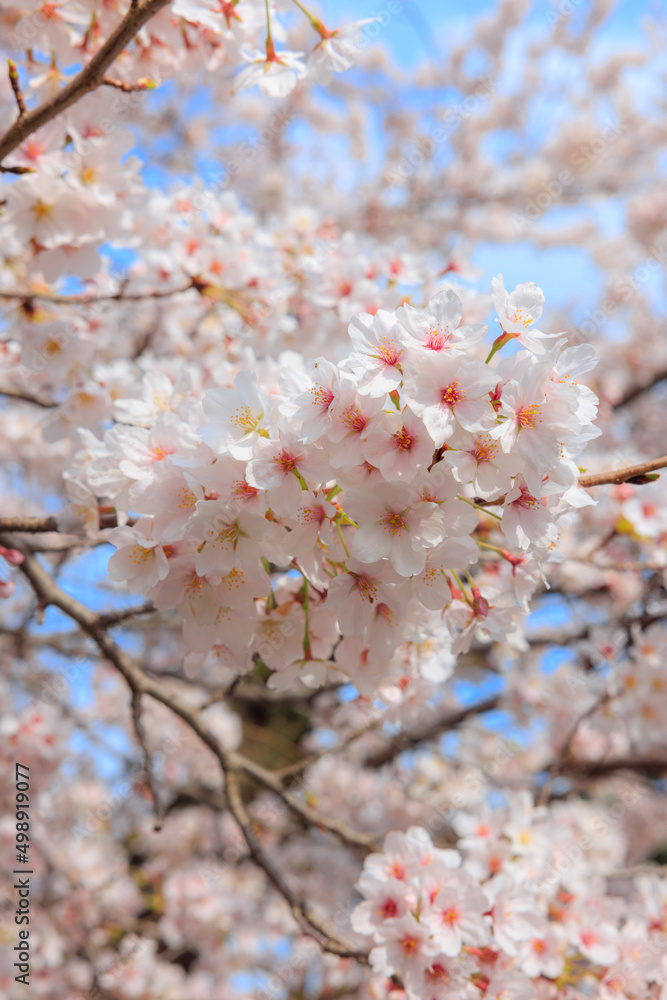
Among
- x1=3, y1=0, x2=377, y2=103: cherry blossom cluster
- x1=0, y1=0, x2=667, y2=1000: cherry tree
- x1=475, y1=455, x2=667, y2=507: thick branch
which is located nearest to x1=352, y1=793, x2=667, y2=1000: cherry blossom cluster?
x1=0, y1=0, x2=667, y2=1000: cherry tree

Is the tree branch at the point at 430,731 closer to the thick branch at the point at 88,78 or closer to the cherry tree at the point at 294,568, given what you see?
the cherry tree at the point at 294,568

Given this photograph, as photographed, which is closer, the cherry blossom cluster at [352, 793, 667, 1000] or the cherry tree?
the cherry tree

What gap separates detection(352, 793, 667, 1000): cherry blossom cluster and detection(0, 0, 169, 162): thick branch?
1.90 m

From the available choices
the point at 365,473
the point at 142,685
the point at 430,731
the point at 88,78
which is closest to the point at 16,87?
the point at 88,78

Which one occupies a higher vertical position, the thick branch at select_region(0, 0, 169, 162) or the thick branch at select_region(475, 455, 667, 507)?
the thick branch at select_region(0, 0, 169, 162)

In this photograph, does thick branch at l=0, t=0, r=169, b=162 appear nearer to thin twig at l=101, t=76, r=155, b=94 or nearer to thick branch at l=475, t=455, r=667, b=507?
thin twig at l=101, t=76, r=155, b=94

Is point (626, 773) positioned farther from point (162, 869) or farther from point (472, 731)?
point (162, 869)

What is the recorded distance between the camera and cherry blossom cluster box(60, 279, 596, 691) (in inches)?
39.6

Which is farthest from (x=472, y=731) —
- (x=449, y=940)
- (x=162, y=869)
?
(x=449, y=940)

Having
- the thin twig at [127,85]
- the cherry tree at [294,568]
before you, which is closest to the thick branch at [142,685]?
the cherry tree at [294,568]

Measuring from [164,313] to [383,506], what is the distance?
2647mm

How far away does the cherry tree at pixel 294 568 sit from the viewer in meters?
1.06

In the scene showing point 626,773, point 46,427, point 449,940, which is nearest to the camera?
point 449,940

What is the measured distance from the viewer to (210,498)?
112cm
